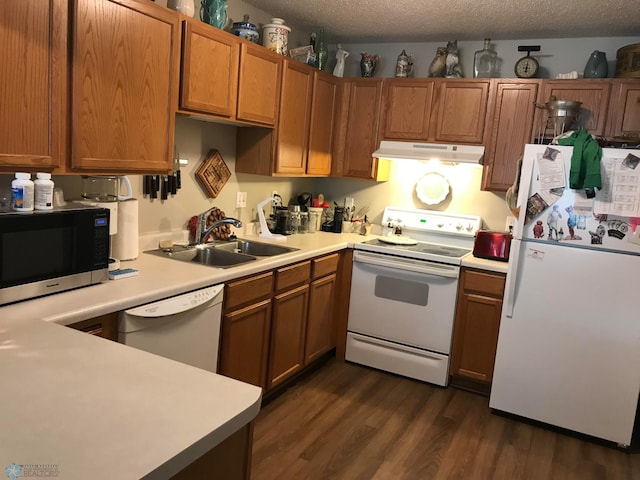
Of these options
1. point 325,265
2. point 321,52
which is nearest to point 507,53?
point 321,52

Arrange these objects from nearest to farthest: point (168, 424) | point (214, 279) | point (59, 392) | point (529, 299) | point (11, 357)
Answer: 1. point (168, 424)
2. point (59, 392)
3. point (11, 357)
4. point (214, 279)
5. point (529, 299)

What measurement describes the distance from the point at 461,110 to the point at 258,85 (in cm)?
146

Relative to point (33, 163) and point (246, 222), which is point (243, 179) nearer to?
point (246, 222)

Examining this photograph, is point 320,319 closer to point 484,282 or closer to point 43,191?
point 484,282

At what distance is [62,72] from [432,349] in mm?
2671

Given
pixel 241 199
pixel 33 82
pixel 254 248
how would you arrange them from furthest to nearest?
1. pixel 241 199
2. pixel 254 248
3. pixel 33 82

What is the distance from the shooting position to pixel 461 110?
3.62m

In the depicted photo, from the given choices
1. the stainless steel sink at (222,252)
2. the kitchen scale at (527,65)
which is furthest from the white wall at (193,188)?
the kitchen scale at (527,65)

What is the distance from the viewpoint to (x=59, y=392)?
116cm

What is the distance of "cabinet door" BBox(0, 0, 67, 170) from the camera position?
1738mm

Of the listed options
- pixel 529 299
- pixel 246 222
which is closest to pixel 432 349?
pixel 529 299

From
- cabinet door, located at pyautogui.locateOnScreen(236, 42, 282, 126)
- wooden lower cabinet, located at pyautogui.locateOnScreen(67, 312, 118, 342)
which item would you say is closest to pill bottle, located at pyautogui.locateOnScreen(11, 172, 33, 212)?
wooden lower cabinet, located at pyautogui.locateOnScreen(67, 312, 118, 342)

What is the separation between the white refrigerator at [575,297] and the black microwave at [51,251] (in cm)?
218

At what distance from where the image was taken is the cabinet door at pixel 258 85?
2922 millimetres
